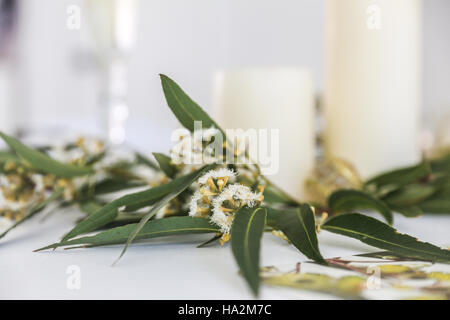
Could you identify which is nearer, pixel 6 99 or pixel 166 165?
pixel 166 165

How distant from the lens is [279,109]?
385mm

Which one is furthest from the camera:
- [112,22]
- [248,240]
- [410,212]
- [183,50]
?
[183,50]

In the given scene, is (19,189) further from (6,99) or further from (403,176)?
(6,99)

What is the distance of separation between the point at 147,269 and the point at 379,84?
12.0 inches

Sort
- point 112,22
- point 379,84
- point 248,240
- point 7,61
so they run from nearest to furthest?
1. point 248,240
2. point 379,84
3. point 112,22
4. point 7,61

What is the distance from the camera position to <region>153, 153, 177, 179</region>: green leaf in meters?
0.25

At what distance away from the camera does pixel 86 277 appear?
7.4 inches

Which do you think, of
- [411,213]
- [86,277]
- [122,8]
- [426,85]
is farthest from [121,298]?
[426,85]

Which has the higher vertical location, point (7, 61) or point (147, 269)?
point (7, 61)

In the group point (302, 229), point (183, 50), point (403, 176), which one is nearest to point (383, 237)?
point (302, 229)

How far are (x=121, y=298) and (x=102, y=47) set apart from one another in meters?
0.59

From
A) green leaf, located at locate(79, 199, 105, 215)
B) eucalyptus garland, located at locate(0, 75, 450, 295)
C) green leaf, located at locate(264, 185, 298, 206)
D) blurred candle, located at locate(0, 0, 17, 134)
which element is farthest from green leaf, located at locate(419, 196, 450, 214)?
blurred candle, located at locate(0, 0, 17, 134)

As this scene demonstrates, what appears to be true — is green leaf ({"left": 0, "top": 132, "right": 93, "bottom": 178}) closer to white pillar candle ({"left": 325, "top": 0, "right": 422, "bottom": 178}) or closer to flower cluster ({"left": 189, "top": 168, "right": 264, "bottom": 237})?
flower cluster ({"left": 189, "top": 168, "right": 264, "bottom": 237})

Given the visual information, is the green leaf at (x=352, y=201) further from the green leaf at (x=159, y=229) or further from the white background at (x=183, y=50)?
the white background at (x=183, y=50)
